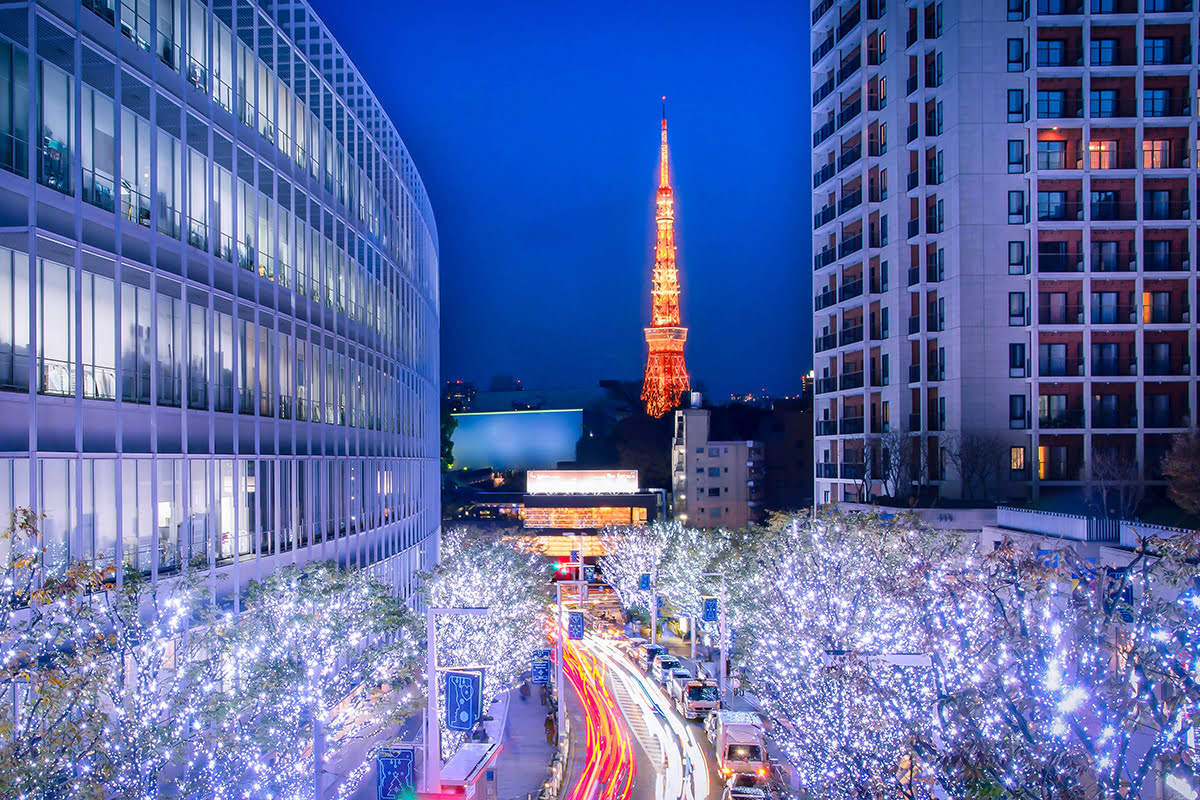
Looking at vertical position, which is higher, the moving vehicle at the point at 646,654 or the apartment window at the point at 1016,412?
the apartment window at the point at 1016,412

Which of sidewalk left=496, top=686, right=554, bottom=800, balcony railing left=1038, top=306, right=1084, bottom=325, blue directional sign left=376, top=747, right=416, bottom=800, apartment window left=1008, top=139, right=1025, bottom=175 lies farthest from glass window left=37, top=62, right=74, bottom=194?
balcony railing left=1038, top=306, right=1084, bottom=325

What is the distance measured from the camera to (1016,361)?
4116 centimetres

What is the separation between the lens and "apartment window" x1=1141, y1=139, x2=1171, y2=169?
41312 millimetres

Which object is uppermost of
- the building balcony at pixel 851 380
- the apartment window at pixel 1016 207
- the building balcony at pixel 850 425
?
the apartment window at pixel 1016 207

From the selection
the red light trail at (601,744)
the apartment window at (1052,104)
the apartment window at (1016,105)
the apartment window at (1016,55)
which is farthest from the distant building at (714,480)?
the apartment window at (1016,55)

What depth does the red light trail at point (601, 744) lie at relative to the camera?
24.5 metres

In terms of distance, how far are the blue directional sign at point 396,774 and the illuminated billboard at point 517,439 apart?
10170 centimetres

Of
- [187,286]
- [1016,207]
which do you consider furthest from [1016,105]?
[187,286]

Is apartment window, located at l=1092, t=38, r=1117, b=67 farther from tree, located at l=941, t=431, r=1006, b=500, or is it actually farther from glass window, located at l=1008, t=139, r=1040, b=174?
tree, located at l=941, t=431, r=1006, b=500

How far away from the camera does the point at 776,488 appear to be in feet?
280

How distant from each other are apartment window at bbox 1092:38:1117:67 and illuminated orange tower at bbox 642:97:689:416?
258 feet

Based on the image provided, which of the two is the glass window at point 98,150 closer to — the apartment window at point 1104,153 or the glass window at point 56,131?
the glass window at point 56,131

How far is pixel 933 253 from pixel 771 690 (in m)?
27.5

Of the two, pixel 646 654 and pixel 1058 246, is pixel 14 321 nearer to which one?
pixel 646 654
